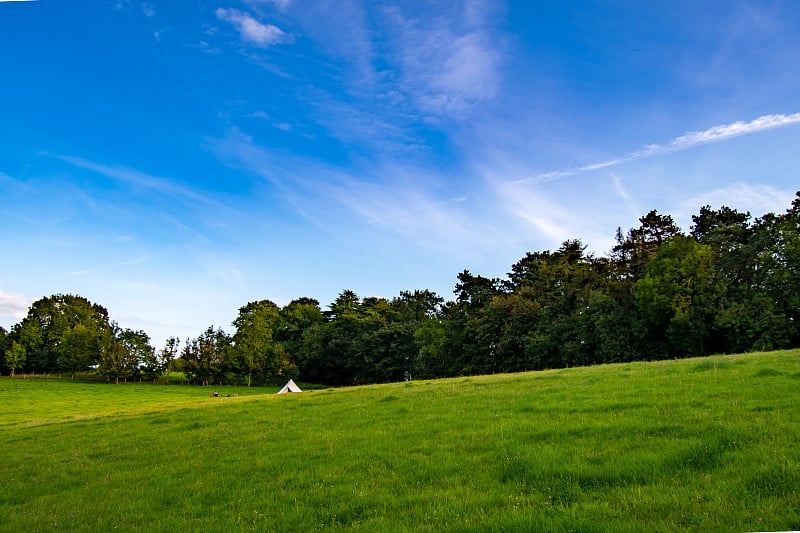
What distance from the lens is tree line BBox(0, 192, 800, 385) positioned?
51750 millimetres

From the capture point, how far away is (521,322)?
7219 centimetres

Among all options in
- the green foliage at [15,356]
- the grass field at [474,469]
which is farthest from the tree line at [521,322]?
the grass field at [474,469]

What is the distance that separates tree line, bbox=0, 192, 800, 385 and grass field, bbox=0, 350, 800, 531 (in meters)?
40.9

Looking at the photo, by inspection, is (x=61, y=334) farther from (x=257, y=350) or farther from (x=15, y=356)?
(x=257, y=350)

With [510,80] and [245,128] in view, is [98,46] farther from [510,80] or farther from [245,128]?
[245,128]

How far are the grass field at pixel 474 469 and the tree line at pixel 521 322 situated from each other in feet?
134

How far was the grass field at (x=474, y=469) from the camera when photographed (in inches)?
249

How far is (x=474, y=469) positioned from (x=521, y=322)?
65793mm

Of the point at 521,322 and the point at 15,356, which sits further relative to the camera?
the point at 15,356

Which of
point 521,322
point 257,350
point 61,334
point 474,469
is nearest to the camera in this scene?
point 474,469

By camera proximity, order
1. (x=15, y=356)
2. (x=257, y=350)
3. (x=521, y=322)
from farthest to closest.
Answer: (x=257, y=350)
(x=15, y=356)
(x=521, y=322)

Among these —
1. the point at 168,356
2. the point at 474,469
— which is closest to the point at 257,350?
the point at 168,356

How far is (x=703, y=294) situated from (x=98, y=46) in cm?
5866

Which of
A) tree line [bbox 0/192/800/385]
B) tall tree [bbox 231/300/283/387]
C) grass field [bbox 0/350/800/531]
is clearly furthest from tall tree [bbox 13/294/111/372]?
grass field [bbox 0/350/800/531]
